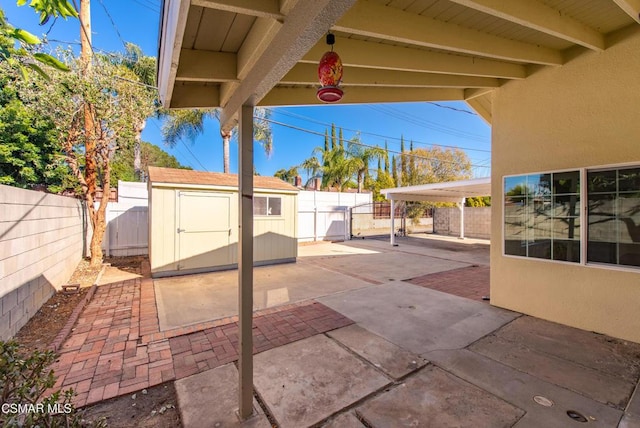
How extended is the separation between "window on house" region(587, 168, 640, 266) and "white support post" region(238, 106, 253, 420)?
4.25 meters

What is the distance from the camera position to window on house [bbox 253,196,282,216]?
296 inches

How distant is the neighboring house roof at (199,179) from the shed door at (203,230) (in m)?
0.30

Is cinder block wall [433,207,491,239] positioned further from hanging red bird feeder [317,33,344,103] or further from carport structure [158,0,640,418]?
hanging red bird feeder [317,33,344,103]

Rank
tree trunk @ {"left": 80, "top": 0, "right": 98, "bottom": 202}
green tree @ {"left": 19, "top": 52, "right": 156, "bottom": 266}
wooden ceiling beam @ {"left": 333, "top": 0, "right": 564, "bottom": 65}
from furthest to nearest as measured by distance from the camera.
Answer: tree trunk @ {"left": 80, "top": 0, "right": 98, "bottom": 202} → green tree @ {"left": 19, "top": 52, "right": 156, "bottom": 266} → wooden ceiling beam @ {"left": 333, "top": 0, "right": 564, "bottom": 65}

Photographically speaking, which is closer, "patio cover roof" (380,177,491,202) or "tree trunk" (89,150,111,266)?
"tree trunk" (89,150,111,266)

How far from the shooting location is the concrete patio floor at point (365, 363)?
2249mm

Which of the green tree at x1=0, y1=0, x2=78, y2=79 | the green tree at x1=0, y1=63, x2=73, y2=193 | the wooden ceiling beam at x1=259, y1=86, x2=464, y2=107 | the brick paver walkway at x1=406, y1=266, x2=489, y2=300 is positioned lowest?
the brick paver walkway at x1=406, y1=266, x2=489, y2=300

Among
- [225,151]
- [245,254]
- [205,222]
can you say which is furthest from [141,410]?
[225,151]

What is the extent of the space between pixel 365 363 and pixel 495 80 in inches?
178

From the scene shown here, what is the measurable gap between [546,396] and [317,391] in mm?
1961

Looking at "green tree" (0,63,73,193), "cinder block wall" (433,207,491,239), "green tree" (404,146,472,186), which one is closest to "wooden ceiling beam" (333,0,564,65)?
"cinder block wall" (433,207,491,239)

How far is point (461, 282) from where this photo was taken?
6188 mm

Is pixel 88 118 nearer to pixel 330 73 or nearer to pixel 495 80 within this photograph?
pixel 330 73

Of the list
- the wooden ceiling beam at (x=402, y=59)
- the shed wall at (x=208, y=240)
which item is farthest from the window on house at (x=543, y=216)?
the shed wall at (x=208, y=240)
